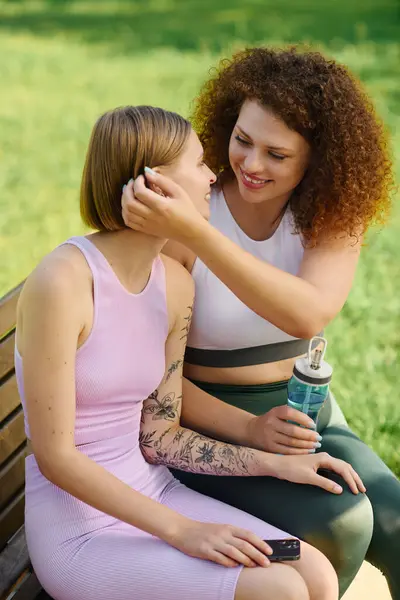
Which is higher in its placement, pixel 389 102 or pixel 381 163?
pixel 381 163

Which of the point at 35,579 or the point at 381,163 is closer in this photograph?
the point at 35,579

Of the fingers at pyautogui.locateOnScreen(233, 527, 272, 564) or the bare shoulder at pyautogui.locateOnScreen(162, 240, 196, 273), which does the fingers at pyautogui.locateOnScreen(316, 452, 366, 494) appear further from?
the bare shoulder at pyautogui.locateOnScreen(162, 240, 196, 273)

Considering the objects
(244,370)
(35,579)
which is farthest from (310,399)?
(35,579)

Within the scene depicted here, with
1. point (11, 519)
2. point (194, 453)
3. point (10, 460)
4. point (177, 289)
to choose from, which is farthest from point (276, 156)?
point (11, 519)

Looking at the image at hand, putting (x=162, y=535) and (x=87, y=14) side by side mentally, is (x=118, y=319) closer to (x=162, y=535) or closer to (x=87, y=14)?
(x=162, y=535)

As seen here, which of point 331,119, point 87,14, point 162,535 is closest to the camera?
point 162,535

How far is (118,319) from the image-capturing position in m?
2.50

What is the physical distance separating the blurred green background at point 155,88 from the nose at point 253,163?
3.73ft

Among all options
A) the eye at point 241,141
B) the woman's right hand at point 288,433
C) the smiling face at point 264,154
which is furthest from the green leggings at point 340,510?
the eye at point 241,141

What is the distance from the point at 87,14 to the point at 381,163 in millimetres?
15437

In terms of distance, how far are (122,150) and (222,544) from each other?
1.09 meters

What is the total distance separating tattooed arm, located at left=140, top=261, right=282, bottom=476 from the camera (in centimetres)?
272

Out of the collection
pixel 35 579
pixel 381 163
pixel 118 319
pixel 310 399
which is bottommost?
pixel 35 579

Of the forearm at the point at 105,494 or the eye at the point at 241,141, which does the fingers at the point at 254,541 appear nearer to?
the forearm at the point at 105,494
